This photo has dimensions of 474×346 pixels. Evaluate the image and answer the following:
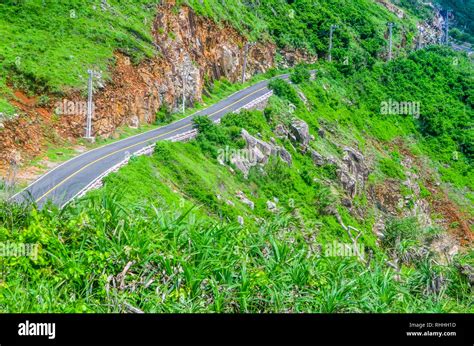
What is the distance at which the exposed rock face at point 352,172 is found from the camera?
175 feet

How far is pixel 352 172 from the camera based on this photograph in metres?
56.9

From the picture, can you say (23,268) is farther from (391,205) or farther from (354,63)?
(354,63)

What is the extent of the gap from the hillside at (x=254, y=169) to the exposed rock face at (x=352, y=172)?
0.79ft

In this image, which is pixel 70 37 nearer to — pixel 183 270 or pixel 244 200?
pixel 244 200

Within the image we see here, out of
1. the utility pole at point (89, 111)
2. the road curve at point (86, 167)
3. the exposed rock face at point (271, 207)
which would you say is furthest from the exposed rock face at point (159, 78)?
the exposed rock face at point (271, 207)

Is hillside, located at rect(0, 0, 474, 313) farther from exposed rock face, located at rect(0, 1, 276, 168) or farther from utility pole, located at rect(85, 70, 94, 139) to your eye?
utility pole, located at rect(85, 70, 94, 139)

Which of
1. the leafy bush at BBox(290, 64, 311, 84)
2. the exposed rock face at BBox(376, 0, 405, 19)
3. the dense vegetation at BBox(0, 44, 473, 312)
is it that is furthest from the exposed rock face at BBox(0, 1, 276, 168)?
the exposed rock face at BBox(376, 0, 405, 19)

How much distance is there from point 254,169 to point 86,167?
15.3m

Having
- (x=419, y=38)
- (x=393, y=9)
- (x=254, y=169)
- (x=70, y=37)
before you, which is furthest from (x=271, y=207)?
(x=393, y=9)

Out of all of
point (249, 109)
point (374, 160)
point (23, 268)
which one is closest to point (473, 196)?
point (374, 160)

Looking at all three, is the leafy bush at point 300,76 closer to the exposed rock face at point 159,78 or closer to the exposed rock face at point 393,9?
the exposed rock face at point 159,78

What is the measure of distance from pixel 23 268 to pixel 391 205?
50185 millimetres

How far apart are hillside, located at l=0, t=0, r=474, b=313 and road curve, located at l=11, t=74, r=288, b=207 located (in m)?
1.60

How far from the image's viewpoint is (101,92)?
40.2m
